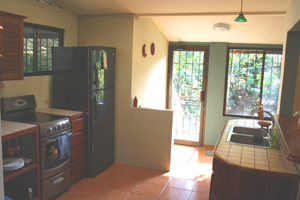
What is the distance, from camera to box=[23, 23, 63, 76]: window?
140 inches

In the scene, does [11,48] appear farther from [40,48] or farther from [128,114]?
[128,114]

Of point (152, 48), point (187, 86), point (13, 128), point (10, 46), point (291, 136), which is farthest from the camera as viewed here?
point (187, 86)

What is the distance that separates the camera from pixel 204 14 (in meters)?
3.84

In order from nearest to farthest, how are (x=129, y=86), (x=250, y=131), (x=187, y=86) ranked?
(x=250, y=131), (x=129, y=86), (x=187, y=86)

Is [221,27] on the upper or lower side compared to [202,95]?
upper

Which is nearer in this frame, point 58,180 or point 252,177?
point 252,177

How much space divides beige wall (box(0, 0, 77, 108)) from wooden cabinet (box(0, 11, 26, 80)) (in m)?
0.36

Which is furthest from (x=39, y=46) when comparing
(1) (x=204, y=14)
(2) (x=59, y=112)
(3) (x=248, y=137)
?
(3) (x=248, y=137)

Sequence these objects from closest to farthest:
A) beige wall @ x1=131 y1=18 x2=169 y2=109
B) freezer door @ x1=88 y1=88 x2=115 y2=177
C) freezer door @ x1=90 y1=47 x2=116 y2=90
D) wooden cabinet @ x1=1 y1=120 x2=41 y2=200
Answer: wooden cabinet @ x1=1 y1=120 x2=41 y2=200 < freezer door @ x1=90 y1=47 x2=116 y2=90 < freezer door @ x1=88 y1=88 x2=115 y2=177 < beige wall @ x1=131 y1=18 x2=169 y2=109

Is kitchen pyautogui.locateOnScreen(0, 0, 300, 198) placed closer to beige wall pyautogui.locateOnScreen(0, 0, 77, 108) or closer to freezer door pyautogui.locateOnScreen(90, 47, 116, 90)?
beige wall pyautogui.locateOnScreen(0, 0, 77, 108)

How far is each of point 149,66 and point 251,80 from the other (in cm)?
224

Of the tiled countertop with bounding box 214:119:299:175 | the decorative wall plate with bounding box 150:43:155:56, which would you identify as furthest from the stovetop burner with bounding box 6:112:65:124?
the decorative wall plate with bounding box 150:43:155:56

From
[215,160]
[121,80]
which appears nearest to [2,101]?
[121,80]

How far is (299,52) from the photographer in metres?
3.18
